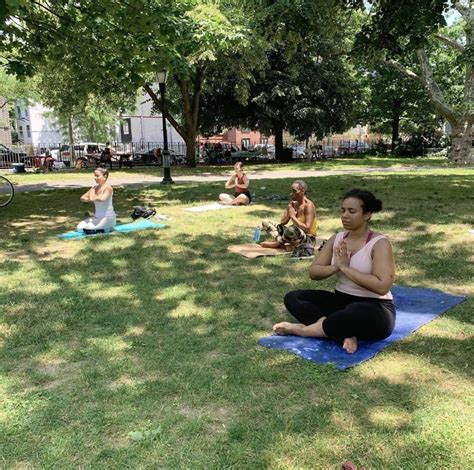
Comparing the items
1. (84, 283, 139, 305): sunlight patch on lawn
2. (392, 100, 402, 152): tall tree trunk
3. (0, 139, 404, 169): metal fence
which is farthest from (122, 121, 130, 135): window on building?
(84, 283, 139, 305): sunlight patch on lawn

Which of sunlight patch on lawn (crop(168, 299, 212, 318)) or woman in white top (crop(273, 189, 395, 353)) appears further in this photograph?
sunlight patch on lawn (crop(168, 299, 212, 318))

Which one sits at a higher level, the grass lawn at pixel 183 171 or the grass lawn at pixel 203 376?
the grass lawn at pixel 183 171

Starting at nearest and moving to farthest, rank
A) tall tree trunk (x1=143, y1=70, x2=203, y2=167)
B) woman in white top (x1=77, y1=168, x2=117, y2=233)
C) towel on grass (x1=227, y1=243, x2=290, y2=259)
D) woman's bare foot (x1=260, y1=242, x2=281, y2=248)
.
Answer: towel on grass (x1=227, y1=243, x2=290, y2=259), woman's bare foot (x1=260, y1=242, x2=281, y2=248), woman in white top (x1=77, y1=168, x2=117, y2=233), tall tree trunk (x1=143, y1=70, x2=203, y2=167)

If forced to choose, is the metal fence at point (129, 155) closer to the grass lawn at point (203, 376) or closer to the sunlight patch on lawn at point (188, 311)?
the grass lawn at point (203, 376)

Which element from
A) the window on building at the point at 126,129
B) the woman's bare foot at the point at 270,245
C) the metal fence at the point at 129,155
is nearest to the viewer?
the woman's bare foot at the point at 270,245

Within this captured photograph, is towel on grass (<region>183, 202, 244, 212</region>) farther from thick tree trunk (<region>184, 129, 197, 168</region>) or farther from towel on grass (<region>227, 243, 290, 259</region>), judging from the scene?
thick tree trunk (<region>184, 129, 197, 168</region>)

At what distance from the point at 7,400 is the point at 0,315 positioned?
5.86ft

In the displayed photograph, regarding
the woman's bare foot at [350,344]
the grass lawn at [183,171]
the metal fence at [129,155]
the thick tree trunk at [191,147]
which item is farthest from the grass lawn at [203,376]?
the metal fence at [129,155]

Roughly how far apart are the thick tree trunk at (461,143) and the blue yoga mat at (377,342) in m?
21.5

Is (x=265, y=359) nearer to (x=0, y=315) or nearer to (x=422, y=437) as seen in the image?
(x=422, y=437)

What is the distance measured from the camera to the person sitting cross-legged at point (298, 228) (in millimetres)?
7039

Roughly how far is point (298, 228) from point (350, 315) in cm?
334

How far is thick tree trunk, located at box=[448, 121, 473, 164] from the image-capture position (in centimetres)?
2417

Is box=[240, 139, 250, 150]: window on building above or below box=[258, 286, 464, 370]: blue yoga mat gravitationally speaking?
above
